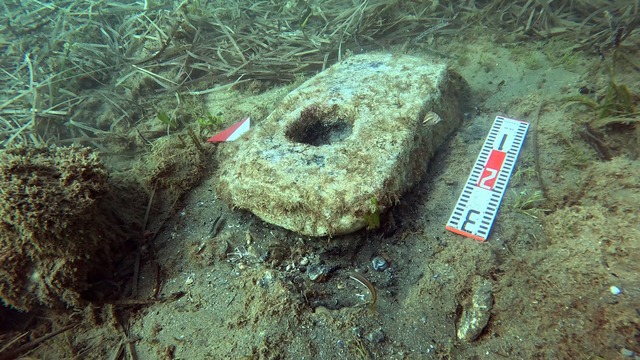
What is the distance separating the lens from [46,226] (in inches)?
90.8

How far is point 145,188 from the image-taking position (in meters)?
3.27

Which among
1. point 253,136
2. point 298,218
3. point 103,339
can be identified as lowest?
point 103,339

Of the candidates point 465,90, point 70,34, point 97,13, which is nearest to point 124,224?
point 465,90

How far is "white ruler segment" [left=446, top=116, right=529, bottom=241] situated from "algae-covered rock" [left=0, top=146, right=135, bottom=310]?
280 centimetres

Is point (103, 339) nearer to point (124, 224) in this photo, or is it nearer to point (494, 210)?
point (124, 224)

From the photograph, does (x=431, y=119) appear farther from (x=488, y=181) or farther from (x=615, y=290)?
(x=615, y=290)

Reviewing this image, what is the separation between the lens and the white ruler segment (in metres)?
2.62

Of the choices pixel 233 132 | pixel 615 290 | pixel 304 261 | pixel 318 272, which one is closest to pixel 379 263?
pixel 318 272

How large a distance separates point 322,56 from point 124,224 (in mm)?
3338

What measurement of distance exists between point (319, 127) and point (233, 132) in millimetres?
1020

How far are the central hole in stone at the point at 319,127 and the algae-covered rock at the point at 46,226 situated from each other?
1.71 m

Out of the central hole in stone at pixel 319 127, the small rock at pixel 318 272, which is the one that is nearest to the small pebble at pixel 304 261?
the small rock at pixel 318 272

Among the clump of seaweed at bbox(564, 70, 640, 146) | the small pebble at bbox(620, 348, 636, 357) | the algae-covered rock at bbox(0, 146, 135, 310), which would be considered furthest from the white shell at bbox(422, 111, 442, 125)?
the algae-covered rock at bbox(0, 146, 135, 310)

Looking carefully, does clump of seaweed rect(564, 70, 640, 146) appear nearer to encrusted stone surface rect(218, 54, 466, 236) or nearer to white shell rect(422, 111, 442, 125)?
encrusted stone surface rect(218, 54, 466, 236)
